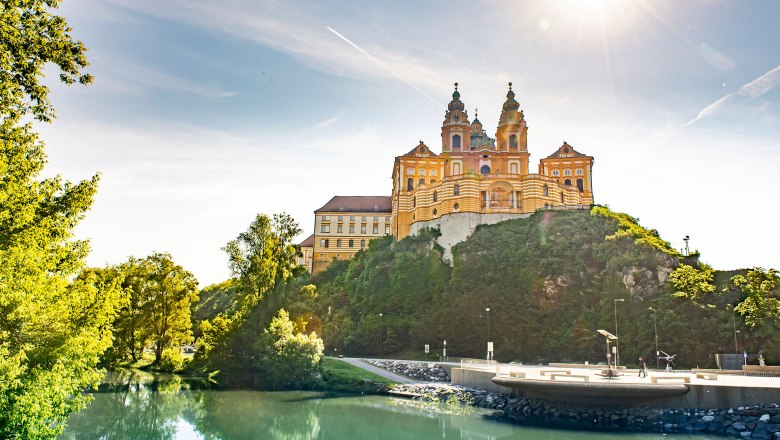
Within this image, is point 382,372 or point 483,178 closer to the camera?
point 382,372

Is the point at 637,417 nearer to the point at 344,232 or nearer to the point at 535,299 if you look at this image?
the point at 535,299

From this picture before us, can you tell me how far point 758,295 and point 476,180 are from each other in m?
33.2

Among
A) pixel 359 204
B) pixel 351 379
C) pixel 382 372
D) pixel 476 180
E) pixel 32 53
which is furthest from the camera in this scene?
pixel 359 204

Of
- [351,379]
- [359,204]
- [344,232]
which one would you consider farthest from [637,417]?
[359,204]

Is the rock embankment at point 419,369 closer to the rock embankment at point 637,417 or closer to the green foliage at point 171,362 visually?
the rock embankment at point 637,417

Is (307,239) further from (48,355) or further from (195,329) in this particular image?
(48,355)

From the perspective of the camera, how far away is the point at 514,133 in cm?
7419

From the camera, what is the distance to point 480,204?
69062mm

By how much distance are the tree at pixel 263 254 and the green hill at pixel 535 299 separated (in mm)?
16626

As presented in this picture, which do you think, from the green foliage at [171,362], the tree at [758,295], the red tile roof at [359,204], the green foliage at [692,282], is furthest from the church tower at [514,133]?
the green foliage at [171,362]

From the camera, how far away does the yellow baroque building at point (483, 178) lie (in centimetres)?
6869

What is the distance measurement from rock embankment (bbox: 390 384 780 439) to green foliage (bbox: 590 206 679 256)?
31.9 meters

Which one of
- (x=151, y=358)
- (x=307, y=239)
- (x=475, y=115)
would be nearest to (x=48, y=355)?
(x=151, y=358)

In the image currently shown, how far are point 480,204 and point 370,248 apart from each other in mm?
16762
